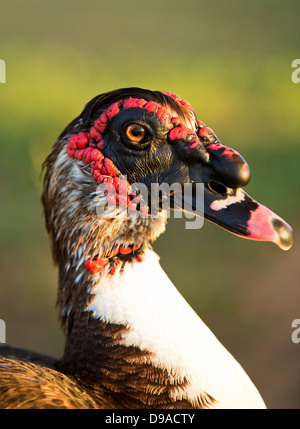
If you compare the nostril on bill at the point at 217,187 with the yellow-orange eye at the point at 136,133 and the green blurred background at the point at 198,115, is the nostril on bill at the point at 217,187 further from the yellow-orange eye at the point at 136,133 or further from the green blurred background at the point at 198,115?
the green blurred background at the point at 198,115

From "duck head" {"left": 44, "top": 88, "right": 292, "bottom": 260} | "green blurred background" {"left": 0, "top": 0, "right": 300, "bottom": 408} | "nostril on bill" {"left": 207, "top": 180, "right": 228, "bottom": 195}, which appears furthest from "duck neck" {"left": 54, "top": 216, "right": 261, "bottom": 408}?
"green blurred background" {"left": 0, "top": 0, "right": 300, "bottom": 408}

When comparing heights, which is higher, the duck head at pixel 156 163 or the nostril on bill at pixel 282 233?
the duck head at pixel 156 163

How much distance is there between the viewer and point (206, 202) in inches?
83.4

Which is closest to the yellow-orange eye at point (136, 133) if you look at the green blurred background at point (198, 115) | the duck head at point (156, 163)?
the duck head at point (156, 163)

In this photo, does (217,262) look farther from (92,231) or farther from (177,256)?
(92,231)

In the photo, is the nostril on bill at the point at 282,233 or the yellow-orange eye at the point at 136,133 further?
the yellow-orange eye at the point at 136,133

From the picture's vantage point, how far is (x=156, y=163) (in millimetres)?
2152

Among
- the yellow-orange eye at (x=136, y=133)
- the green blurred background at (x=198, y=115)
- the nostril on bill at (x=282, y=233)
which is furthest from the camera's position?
the green blurred background at (x=198, y=115)

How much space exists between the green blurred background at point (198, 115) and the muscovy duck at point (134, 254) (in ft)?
7.40

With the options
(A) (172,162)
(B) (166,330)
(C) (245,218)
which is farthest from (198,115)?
(B) (166,330)

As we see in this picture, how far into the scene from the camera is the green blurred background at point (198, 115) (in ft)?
15.4

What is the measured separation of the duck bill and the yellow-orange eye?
12.7 inches

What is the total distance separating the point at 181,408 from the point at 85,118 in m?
1.20
